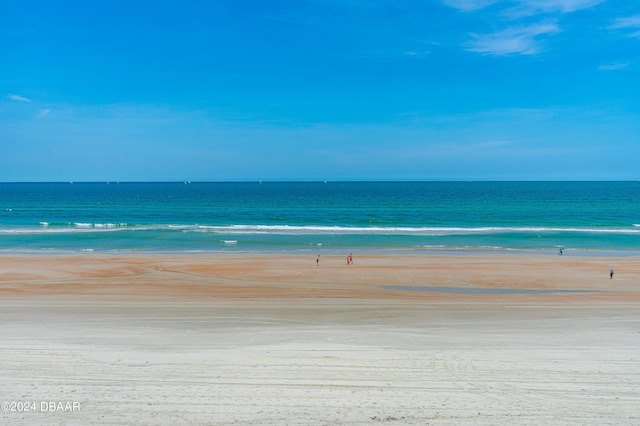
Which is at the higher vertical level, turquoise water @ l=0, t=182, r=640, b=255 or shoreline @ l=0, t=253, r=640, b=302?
turquoise water @ l=0, t=182, r=640, b=255

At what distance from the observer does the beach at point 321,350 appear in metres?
8.33

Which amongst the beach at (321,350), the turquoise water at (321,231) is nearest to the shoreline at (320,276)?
the beach at (321,350)

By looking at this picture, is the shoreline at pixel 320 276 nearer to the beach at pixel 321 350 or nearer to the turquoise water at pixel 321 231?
the beach at pixel 321 350

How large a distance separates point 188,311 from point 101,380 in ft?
21.7

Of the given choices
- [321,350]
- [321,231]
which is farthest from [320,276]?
[321,231]

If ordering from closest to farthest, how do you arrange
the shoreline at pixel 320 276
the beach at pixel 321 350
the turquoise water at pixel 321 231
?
the beach at pixel 321 350 → the shoreline at pixel 320 276 → the turquoise water at pixel 321 231

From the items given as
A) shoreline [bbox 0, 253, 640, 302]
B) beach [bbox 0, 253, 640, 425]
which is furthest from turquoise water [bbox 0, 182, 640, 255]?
beach [bbox 0, 253, 640, 425]

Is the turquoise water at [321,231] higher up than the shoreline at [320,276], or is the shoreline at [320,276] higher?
the turquoise water at [321,231]

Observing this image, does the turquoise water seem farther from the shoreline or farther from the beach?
the beach

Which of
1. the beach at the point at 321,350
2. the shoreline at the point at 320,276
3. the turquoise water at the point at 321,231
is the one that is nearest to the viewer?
the beach at the point at 321,350

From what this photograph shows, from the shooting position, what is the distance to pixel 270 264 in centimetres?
2747

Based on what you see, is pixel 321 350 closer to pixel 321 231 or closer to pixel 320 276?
pixel 320 276

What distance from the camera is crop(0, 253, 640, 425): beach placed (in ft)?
27.3

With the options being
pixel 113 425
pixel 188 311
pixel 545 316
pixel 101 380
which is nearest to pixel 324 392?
pixel 113 425
